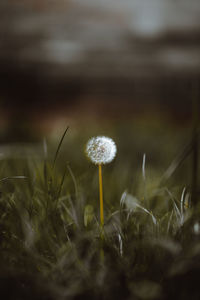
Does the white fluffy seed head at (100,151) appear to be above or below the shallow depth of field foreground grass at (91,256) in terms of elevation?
above

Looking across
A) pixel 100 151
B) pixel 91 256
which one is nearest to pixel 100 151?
pixel 100 151

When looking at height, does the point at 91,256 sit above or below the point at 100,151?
→ below

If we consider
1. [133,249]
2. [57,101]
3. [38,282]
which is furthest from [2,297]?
[57,101]

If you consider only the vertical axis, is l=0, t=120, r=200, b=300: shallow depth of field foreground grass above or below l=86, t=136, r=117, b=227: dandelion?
below

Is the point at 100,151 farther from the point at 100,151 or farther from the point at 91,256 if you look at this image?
the point at 91,256

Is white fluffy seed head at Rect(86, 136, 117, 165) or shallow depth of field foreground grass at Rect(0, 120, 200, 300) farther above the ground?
white fluffy seed head at Rect(86, 136, 117, 165)

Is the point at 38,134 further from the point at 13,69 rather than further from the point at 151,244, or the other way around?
the point at 151,244

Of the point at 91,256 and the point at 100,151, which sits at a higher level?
the point at 100,151

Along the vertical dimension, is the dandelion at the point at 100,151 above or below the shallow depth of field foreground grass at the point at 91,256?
above
